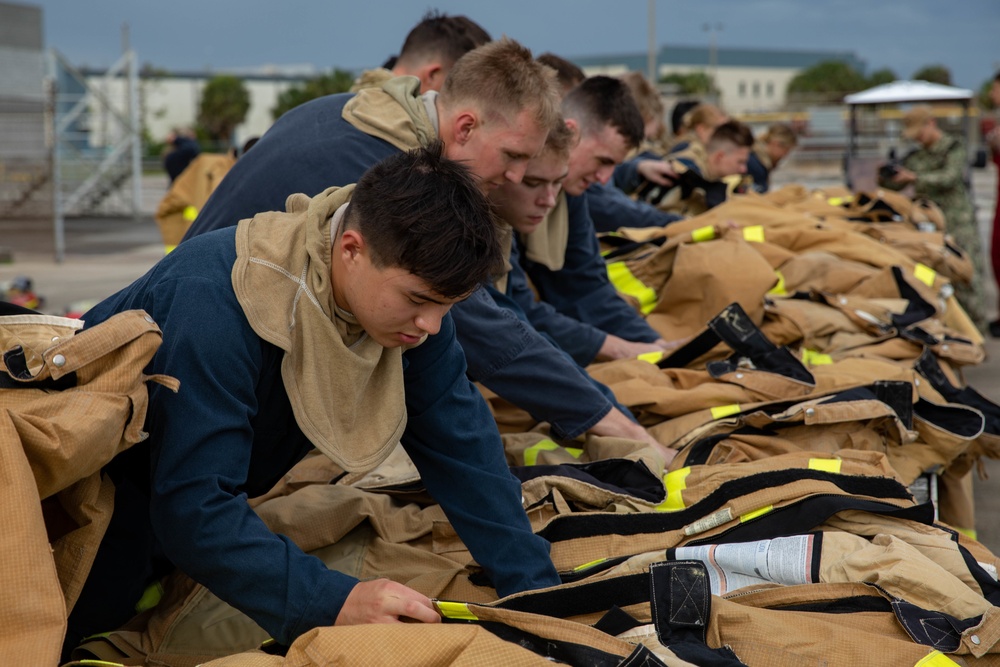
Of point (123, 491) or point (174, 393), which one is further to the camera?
point (123, 491)

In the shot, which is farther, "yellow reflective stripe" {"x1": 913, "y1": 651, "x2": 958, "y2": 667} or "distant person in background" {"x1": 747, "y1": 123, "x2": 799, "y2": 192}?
"distant person in background" {"x1": 747, "y1": 123, "x2": 799, "y2": 192}

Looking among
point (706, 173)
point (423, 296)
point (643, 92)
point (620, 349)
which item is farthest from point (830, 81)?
point (423, 296)

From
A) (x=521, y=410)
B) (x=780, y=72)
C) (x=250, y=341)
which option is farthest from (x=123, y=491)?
(x=780, y=72)

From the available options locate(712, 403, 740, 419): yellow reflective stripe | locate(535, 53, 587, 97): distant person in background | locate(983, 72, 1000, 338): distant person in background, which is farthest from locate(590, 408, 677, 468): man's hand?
locate(983, 72, 1000, 338): distant person in background

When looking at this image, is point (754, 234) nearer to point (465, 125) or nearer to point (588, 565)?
point (465, 125)

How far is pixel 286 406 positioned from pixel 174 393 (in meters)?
0.32

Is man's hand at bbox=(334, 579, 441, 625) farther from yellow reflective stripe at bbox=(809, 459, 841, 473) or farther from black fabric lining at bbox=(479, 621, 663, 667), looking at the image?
yellow reflective stripe at bbox=(809, 459, 841, 473)

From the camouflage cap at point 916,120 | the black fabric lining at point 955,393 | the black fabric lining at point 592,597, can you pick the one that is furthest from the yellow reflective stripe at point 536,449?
the camouflage cap at point 916,120

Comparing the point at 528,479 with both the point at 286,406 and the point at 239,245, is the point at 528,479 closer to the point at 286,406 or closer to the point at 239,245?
the point at 286,406

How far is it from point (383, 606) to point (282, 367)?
501mm

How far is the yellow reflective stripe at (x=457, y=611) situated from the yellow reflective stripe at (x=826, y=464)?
130 cm

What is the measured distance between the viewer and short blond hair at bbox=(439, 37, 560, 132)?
121 inches

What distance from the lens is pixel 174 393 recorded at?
6.06 feet

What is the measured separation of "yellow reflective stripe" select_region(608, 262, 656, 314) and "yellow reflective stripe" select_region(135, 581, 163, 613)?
9.80 feet
